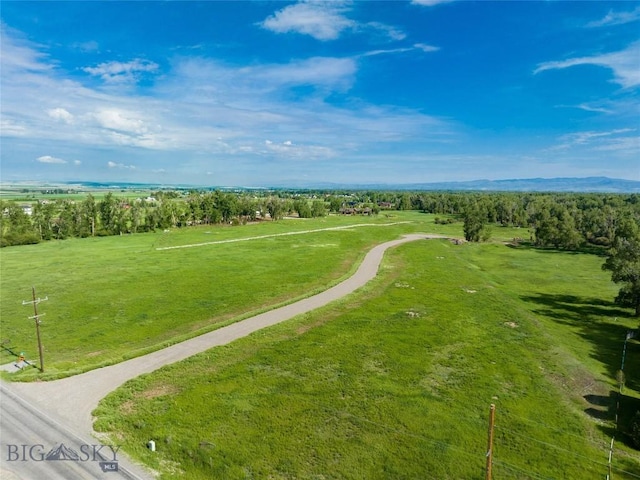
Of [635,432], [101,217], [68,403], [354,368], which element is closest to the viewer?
[635,432]

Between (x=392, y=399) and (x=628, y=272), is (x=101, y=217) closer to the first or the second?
(x=392, y=399)

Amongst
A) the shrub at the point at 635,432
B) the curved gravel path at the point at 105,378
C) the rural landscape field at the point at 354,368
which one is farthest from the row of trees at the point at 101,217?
the shrub at the point at 635,432

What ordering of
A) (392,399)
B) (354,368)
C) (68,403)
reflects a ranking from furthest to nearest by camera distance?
(354,368)
(392,399)
(68,403)

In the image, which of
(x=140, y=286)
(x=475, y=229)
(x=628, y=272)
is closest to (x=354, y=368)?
(x=628, y=272)

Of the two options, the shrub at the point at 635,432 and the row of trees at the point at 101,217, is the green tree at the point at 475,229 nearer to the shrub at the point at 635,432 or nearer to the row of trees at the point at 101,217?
the row of trees at the point at 101,217

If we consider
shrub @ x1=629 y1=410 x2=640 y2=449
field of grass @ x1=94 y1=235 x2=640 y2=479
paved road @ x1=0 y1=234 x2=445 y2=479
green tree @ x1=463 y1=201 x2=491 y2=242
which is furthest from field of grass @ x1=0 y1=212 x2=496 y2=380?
shrub @ x1=629 y1=410 x2=640 y2=449

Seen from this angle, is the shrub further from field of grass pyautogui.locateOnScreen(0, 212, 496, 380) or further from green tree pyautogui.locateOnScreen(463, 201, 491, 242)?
green tree pyautogui.locateOnScreen(463, 201, 491, 242)

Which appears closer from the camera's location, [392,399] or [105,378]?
[392,399]
